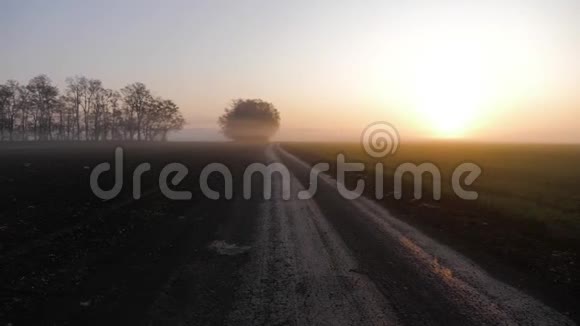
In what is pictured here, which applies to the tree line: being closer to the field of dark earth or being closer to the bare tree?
the bare tree

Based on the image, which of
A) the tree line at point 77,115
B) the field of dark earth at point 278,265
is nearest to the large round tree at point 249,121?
the tree line at point 77,115

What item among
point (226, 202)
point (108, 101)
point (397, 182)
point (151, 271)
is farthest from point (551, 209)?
Result: point (108, 101)

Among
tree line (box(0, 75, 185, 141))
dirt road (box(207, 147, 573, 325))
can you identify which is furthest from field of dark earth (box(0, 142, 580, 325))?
tree line (box(0, 75, 185, 141))

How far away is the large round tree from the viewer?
14350cm

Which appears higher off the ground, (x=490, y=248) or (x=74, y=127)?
(x=74, y=127)

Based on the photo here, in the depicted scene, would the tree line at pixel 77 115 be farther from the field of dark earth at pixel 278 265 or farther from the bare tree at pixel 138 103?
the field of dark earth at pixel 278 265

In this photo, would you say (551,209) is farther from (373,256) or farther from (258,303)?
(258,303)

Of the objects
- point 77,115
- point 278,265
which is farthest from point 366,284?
point 77,115

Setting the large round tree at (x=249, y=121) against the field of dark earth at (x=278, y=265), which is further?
the large round tree at (x=249, y=121)

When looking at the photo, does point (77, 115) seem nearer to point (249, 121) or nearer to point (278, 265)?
point (249, 121)

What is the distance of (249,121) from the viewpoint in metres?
144

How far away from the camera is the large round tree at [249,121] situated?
144 m

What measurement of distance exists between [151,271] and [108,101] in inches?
4858

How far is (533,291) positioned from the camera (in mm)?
6754
